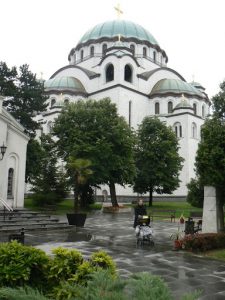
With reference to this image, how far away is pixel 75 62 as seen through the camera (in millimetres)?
64250

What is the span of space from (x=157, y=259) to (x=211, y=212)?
452cm

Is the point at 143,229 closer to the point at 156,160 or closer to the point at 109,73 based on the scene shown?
the point at 156,160

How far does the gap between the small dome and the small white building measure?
108ft

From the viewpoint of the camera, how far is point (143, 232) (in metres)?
13.5

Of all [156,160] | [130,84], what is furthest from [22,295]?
[130,84]

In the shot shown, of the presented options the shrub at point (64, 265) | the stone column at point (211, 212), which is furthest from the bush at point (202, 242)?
the shrub at point (64, 265)

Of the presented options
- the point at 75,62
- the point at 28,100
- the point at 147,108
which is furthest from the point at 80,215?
the point at 75,62

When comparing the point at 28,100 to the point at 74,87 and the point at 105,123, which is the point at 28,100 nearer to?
the point at 105,123

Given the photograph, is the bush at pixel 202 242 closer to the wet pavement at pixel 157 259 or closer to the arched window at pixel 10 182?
the wet pavement at pixel 157 259

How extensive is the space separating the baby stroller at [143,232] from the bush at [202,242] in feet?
5.28

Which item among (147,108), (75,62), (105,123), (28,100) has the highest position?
(75,62)

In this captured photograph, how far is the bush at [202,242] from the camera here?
12.1m

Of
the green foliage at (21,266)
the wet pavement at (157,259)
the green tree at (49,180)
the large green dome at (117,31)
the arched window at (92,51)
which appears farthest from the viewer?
the arched window at (92,51)

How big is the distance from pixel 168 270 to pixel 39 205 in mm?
24761
